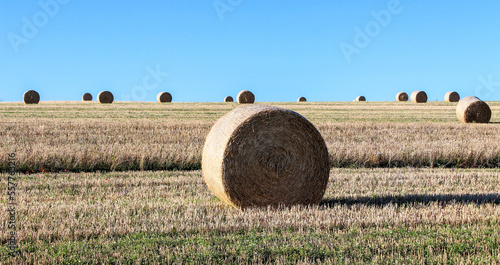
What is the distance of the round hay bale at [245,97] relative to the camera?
3741 cm

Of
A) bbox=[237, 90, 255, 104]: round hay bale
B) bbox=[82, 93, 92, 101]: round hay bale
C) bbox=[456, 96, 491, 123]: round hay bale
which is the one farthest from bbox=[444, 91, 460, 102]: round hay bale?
bbox=[82, 93, 92, 101]: round hay bale

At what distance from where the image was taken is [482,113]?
2259cm

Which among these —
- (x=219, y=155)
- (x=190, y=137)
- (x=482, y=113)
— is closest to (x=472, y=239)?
(x=219, y=155)

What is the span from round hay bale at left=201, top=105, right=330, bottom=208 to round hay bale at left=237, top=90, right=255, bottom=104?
30.3 metres

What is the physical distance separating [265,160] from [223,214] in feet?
3.43

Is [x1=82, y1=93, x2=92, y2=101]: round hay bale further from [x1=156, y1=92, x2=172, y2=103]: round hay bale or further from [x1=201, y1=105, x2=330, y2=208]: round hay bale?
[x1=201, y1=105, x2=330, y2=208]: round hay bale

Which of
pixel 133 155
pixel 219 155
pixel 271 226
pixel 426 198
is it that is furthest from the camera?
pixel 133 155

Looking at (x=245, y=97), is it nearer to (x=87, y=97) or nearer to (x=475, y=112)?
(x=475, y=112)

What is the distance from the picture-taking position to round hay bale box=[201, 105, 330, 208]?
21.8 ft

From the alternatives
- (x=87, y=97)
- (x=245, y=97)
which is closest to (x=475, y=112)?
(x=245, y=97)

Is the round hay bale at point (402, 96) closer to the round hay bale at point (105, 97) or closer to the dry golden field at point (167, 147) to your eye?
the round hay bale at point (105, 97)

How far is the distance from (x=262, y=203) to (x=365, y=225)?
5.47 feet

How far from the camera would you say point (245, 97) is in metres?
37.4

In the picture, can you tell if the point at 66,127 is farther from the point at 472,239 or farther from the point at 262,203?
the point at 472,239
